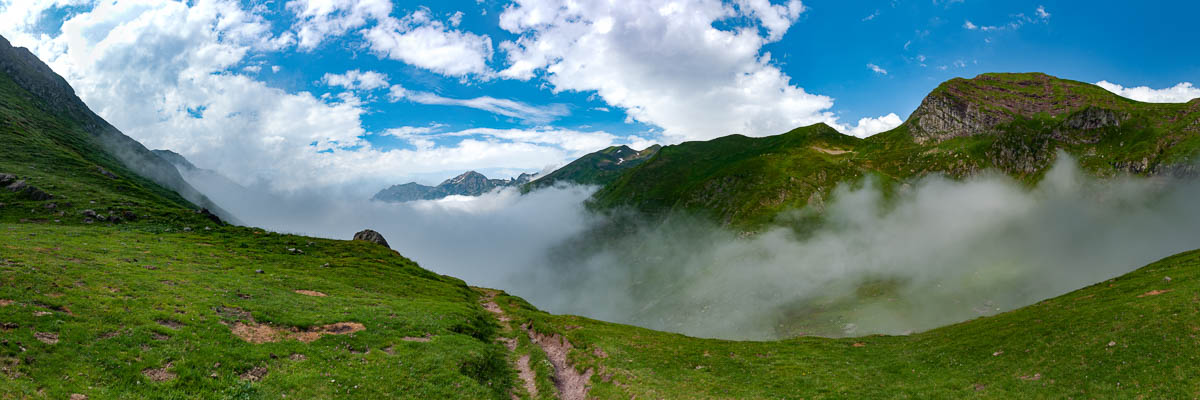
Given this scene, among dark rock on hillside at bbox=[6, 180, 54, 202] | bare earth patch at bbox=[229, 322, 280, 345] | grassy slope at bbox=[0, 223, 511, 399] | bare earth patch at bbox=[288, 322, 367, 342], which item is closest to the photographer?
grassy slope at bbox=[0, 223, 511, 399]

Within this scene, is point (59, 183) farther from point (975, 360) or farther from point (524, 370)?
point (975, 360)

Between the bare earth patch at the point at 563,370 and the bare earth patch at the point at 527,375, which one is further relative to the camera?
the bare earth patch at the point at 563,370

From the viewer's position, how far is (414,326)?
43031 mm

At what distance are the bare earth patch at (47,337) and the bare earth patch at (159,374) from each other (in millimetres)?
5390

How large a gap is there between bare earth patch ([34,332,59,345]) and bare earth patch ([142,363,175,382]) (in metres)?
5.39

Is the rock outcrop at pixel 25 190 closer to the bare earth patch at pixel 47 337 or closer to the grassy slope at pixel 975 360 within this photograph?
the bare earth patch at pixel 47 337

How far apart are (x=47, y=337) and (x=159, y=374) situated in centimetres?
709

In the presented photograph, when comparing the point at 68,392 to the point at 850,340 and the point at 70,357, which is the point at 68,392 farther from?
the point at 850,340

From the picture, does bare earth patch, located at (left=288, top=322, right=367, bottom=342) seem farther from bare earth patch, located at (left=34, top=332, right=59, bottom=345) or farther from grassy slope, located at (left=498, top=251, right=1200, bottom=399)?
grassy slope, located at (left=498, top=251, right=1200, bottom=399)

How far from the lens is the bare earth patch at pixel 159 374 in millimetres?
22337

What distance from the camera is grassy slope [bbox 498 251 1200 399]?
3022 centimetres

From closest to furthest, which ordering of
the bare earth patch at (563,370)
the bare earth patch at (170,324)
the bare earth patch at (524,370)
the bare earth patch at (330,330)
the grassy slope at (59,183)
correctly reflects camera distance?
the bare earth patch at (170,324) → the bare earth patch at (330,330) → the bare earth patch at (524,370) → the bare earth patch at (563,370) → the grassy slope at (59,183)

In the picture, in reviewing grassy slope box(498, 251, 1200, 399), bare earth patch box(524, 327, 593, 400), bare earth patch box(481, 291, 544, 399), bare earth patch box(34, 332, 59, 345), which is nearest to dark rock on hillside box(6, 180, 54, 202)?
bare earth patch box(481, 291, 544, 399)

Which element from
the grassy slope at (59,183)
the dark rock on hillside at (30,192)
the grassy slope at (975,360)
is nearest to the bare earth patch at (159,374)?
the grassy slope at (975,360)
